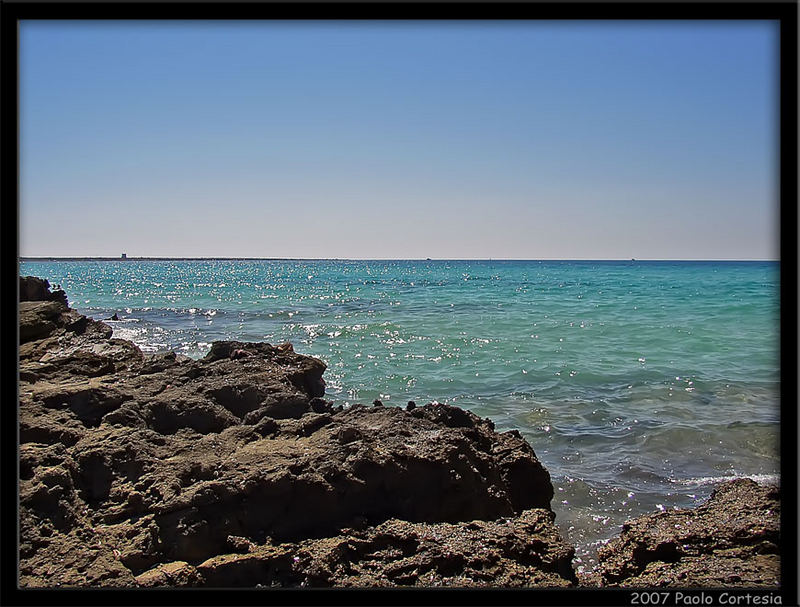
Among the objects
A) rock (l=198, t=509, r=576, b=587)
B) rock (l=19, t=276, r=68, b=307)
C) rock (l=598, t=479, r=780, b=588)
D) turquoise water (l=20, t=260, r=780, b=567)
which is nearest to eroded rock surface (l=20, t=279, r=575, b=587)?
rock (l=198, t=509, r=576, b=587)

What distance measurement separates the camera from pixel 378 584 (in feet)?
7.73

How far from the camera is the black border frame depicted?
190cm

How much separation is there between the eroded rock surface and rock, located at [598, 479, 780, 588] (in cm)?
44

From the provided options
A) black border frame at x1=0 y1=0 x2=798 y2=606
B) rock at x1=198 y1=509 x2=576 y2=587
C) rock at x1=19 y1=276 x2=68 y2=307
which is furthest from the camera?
rock at x1=19 y1=276 x2=68 y2=307

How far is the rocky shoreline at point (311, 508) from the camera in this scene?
7.95ft

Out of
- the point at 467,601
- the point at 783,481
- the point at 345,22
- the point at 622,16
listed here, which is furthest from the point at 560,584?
the point at 345,22

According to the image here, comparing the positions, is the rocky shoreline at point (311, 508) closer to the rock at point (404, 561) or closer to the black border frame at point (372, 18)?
the rock at point (404, 561)

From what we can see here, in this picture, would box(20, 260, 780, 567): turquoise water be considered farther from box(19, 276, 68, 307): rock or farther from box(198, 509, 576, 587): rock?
box(19, 276, 68, 307): rock

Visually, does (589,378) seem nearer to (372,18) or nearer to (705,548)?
(705,548)

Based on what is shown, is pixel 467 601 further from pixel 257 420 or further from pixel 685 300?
pixel 685 300

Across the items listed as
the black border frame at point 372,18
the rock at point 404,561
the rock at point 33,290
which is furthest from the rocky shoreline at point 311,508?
the rock at point 33,290

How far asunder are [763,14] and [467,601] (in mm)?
2333

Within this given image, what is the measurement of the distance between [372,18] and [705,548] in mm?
2884

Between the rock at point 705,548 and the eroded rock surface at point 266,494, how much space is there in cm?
44
